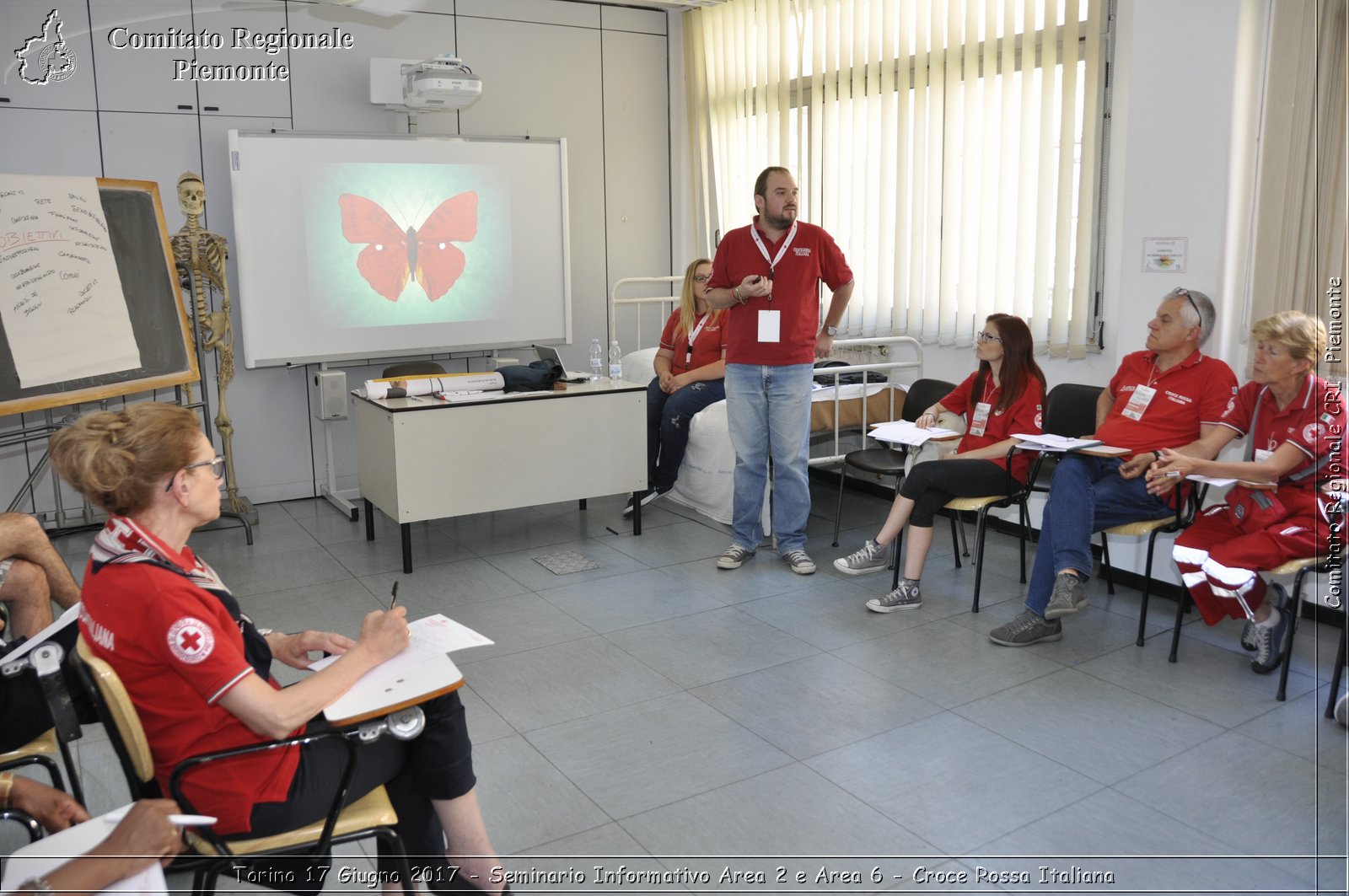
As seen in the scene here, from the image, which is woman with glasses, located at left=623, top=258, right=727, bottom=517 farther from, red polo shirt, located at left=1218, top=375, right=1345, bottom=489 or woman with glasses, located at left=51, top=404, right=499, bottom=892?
woman with glasses, located at left=51, top=404, right=499, bottom=892

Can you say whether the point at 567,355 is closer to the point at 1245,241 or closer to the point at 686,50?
the point at 686,50

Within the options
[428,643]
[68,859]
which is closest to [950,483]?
[428,643]

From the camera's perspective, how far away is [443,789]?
5.98ft

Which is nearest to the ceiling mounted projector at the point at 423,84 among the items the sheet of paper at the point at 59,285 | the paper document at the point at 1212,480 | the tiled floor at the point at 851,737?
the sheet of paper at the point at 59,285

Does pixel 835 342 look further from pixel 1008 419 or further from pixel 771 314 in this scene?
pixel 1008 419

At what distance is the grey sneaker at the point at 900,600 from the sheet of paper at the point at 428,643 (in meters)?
2.26

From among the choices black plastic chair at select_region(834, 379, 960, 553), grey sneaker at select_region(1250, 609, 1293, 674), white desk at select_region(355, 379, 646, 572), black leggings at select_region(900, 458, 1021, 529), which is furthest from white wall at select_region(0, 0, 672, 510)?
grey sneaker at select_region(1250, 609, 1293, 674)

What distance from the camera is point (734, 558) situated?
4473 mm

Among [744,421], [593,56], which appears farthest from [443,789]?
[593,56]

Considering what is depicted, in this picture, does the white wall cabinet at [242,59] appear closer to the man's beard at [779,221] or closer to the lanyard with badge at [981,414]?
the man's beard at [779,221]

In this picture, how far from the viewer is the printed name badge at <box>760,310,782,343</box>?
427 centimetres

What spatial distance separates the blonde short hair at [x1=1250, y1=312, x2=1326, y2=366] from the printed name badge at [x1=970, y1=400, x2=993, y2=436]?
1.11 meters

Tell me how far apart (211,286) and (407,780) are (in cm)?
450

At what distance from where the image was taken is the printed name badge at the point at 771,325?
4.27 m
